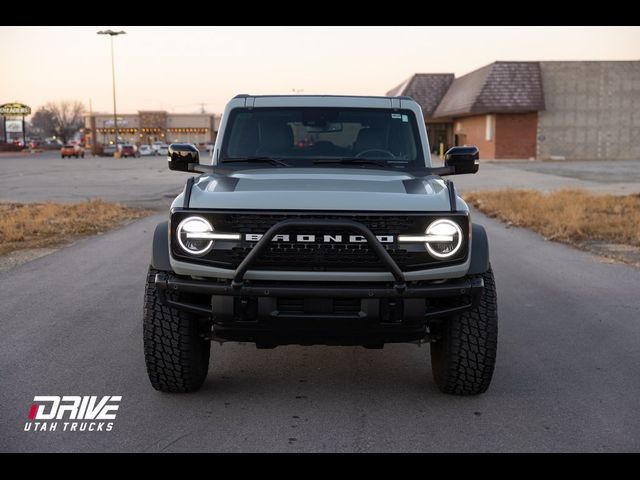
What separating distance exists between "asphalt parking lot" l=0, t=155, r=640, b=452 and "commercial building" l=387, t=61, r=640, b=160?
149ft

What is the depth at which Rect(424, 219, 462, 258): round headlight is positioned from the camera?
13.7 ft

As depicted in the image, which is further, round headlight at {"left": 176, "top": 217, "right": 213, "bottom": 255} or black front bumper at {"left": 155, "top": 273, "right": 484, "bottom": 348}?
round headlight at {"left": 176, "top": 217, "right": 213, "bottom": 255}

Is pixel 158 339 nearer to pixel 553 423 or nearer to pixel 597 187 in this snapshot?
pixel 553 423

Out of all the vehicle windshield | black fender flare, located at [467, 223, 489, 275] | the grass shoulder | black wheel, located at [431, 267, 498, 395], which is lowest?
the grass shoulder

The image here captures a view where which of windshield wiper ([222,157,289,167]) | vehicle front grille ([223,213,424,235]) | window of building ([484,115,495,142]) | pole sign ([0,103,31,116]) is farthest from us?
pole sign ([0,103,31,116])

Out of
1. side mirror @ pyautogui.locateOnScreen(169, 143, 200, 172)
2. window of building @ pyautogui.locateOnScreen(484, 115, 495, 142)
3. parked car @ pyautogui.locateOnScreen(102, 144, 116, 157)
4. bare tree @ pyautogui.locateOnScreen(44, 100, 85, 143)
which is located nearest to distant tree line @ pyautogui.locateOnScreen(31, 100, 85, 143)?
bare tree @ pyautogui.locateOnScreen(44, 100, 85, 143)

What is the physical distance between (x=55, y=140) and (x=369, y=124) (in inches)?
6355

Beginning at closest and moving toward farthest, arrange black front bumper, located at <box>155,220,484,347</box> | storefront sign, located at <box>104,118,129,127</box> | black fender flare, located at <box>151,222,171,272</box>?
1. black front bumper, located at <box>155,220,484,347</box>
2. black fender flare, located at <box>151,222,171,272</box>
3. storefront sign, located at <box>104,118,129,127</box>

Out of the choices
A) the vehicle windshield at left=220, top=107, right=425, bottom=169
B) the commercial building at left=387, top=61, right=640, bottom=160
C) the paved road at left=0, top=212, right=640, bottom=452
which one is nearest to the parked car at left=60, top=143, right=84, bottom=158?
the commercial building at left=387, top=61, right=640, bottom=160

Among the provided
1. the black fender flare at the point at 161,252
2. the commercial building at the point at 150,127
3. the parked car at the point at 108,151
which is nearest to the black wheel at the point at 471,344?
the black fender flare at the point at 161,252

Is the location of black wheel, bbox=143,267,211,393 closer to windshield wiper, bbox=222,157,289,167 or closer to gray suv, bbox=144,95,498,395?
gray suv, bbox=144,95,498,395

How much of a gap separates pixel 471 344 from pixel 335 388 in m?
0.95

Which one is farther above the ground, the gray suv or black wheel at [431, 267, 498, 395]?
the gray suv

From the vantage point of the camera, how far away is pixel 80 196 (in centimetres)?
2292
